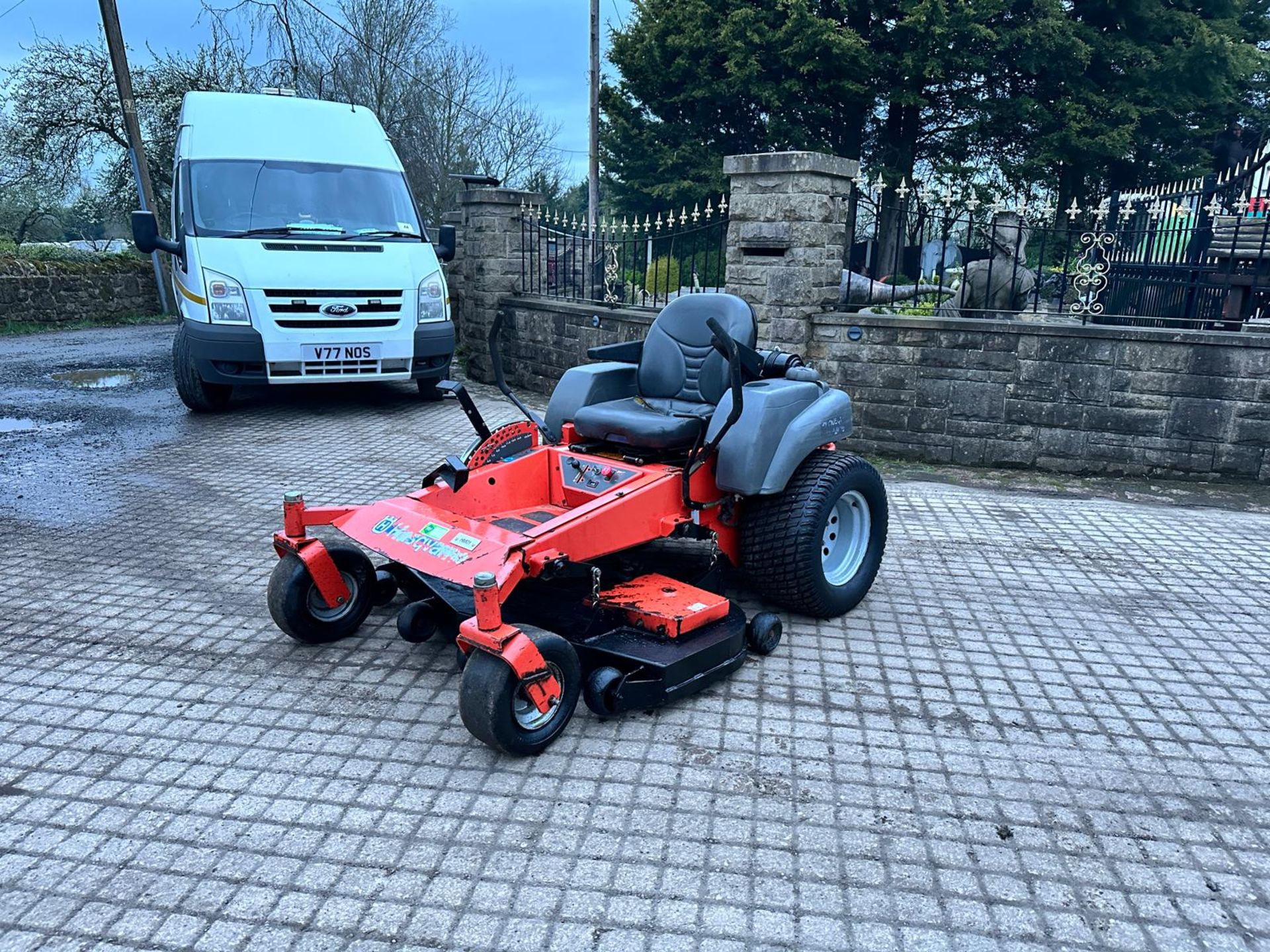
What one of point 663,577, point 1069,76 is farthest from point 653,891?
point 1069,76

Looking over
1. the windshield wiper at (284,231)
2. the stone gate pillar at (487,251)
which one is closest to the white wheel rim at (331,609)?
the windshield wiper at (284,231)

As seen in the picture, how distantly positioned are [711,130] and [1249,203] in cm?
1925

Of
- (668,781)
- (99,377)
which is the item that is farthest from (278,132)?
(668,781)

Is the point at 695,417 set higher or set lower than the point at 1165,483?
higher

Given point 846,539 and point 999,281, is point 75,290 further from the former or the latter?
point 846,539

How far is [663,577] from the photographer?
13.2 feet

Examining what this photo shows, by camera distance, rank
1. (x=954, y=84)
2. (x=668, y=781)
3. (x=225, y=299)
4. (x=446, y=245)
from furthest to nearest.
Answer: (x=954, y=84), (x=446, y=245), (x=225, y=299), (x=668, y=781)

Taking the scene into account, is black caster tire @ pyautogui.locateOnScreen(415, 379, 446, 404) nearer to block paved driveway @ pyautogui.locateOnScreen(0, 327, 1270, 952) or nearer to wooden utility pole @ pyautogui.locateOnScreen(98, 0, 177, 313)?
block paved driveway @ pyautogui.locateOnScreen(0, 327, 1270, 952)

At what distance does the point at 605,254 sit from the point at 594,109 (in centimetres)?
1356

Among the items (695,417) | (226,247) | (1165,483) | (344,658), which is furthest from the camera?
(226,247)

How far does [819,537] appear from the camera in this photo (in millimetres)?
4188

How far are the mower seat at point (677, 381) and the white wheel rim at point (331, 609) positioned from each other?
4.22ft

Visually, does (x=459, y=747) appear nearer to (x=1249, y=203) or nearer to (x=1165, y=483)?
(x=1165, y=483)

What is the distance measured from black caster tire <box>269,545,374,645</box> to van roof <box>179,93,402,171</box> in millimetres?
6213
